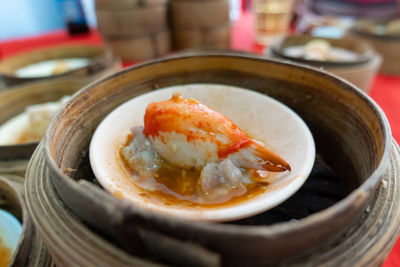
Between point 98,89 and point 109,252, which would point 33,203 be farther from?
point 98,89

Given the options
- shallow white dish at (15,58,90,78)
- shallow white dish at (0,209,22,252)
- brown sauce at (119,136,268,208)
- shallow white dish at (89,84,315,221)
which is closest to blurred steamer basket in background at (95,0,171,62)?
shallow white dish at (15,58,90,78)

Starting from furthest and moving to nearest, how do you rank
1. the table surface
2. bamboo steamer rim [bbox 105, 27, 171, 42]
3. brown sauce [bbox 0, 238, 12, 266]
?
bamboo steamer rim [bbox 105, 27, 171, 42]
the table surface
brown sauce [bbox 0, 238, 12, 266]

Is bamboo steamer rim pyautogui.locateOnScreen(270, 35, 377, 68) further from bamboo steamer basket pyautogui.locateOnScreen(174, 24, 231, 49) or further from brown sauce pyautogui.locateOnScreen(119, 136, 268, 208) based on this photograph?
brown sauce pyautogui.locateOnScreen(119, 136, 268, 208)

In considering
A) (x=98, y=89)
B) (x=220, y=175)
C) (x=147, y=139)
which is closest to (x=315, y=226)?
(x=220, y=175)

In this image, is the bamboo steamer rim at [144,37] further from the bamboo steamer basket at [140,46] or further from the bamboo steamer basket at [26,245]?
the bamboo steamer basket at [26,245]

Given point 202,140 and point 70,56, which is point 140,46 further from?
point 202,140
